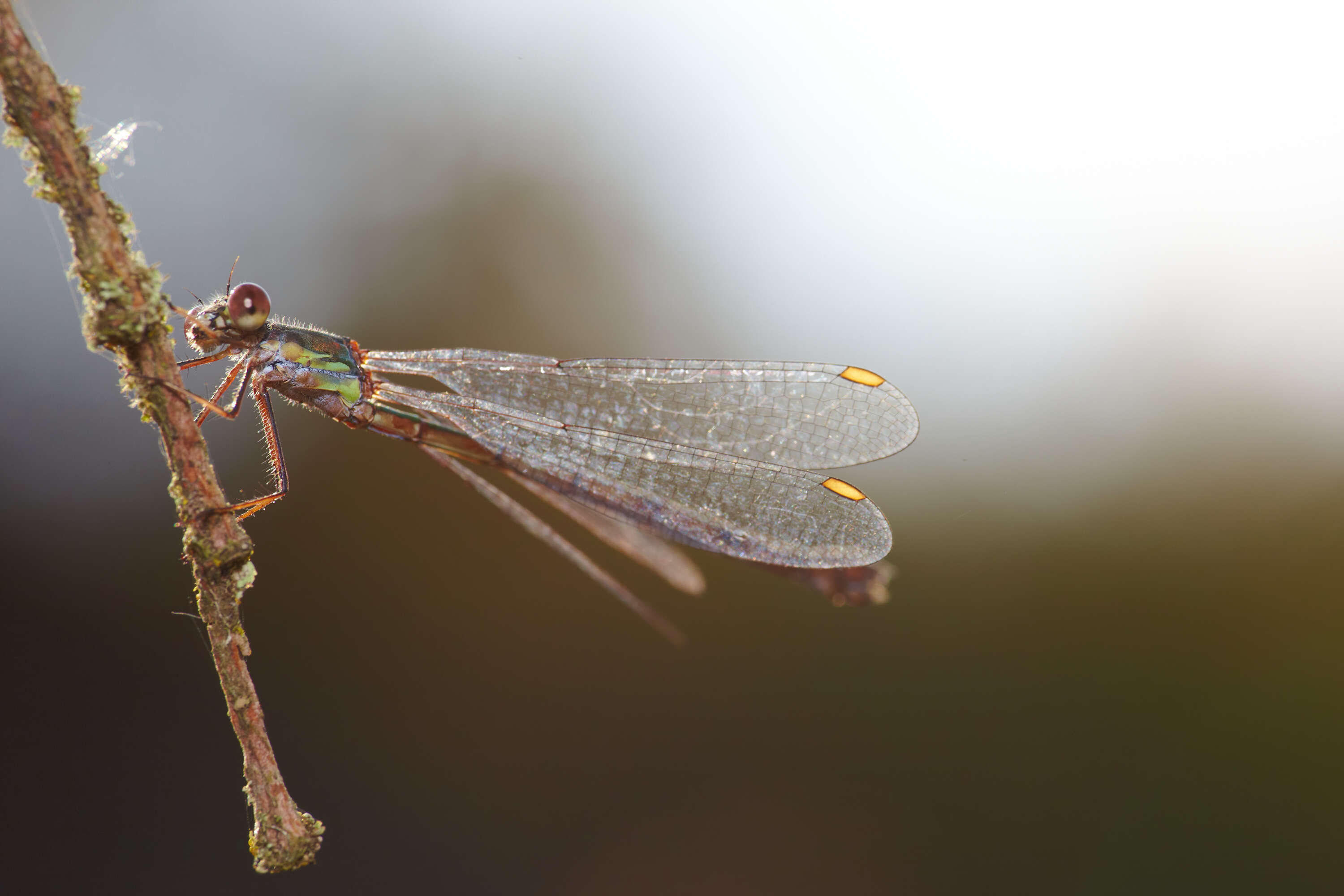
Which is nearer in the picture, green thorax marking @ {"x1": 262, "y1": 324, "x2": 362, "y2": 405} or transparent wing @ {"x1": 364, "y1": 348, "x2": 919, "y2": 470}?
green thorax marking @ {"x1": 262, "y1": 324, "x2": 362, "y2": 405}

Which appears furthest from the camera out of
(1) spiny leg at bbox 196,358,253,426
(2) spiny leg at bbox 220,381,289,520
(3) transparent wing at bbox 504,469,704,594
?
(3) transparent wing at bbox 504,469,704,594

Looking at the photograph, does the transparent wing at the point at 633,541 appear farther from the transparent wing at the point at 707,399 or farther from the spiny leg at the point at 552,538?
the transparent wing at the point at 707,399

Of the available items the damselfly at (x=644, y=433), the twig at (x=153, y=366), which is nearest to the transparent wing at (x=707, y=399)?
the damselfly at (x=644, y=433)

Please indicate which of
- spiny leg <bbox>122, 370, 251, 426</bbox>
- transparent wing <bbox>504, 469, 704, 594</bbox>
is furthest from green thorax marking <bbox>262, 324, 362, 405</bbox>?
transparent wing <bbox>504, 469, 704, 594</bbox>

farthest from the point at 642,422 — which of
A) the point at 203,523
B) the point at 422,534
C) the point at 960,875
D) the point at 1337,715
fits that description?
the point at 1337,715

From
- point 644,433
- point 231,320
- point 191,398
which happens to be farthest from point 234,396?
point 644,433

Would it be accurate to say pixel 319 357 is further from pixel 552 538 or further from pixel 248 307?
pixel 552 538

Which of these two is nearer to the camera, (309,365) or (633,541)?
(309,365)

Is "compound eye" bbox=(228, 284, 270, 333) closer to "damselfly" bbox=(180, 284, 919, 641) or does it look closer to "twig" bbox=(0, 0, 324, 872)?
"damselfly" bbox=(180, 284, 919, 641)
